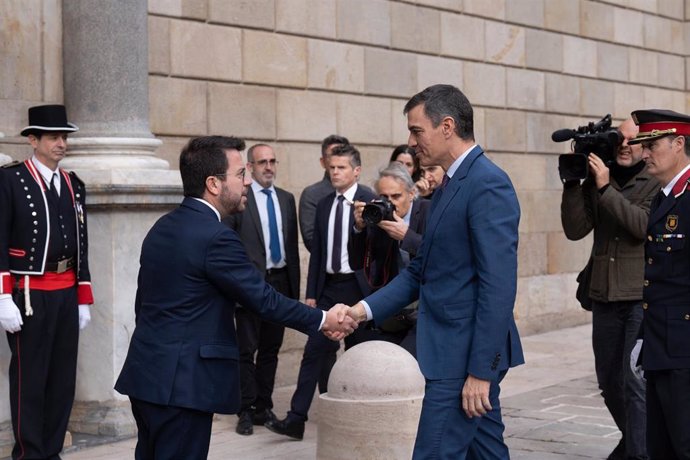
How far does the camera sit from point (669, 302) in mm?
5551

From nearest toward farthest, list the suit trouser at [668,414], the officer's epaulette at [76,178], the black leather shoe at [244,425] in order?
1. the suit trouser at [668,414]
2. the officer's epaulette at [76,178]
3. the black leather shoe at [244,425]

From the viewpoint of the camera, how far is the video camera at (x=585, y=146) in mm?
7129

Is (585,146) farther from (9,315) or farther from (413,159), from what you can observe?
(9,315)

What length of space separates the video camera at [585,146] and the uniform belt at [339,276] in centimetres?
173

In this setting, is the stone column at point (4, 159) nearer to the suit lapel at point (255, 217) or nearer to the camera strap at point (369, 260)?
the suit lapel at point (255, 217)

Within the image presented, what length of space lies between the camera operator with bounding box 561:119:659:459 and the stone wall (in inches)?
137

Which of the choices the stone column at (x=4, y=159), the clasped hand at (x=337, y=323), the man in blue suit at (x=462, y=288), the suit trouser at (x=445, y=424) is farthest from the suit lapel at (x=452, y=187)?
the stone column at (x=4, y=159)

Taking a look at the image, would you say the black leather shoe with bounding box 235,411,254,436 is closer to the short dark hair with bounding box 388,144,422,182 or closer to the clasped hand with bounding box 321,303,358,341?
the short dark hair with bounding box 388,144,422,182

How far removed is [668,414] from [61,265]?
→ 11.9ft

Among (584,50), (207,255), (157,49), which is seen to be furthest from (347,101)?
(207,255)

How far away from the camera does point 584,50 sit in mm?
15070

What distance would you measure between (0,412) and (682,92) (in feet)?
39.6

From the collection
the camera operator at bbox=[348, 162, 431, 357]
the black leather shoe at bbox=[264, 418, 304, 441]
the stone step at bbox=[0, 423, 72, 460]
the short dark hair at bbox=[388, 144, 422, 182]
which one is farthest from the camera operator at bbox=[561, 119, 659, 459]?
the stone step at bbox=[0, 423, 72, 460]

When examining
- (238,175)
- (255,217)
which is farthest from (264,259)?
(238,175)
